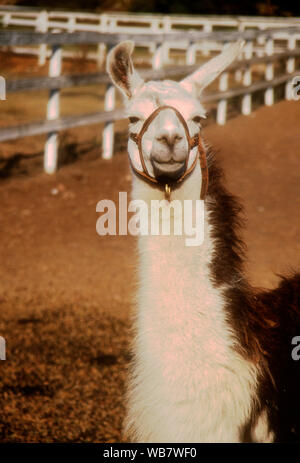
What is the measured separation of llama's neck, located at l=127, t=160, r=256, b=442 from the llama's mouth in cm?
13

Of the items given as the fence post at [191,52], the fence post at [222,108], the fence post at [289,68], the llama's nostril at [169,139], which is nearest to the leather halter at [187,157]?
the llama's nostril at [169,139]

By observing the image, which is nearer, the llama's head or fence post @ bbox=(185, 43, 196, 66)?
the llama's head

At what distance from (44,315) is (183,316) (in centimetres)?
287

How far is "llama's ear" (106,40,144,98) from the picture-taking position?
2962mm

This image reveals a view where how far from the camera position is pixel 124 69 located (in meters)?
3.05

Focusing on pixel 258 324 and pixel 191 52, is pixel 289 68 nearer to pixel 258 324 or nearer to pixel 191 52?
pixel 191 52

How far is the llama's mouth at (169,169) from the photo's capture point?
2709mm

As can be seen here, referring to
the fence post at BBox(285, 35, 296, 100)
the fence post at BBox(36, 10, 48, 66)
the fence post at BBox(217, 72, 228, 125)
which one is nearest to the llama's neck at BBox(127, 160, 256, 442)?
the fence post at BBox(217, 72, 228, 125)

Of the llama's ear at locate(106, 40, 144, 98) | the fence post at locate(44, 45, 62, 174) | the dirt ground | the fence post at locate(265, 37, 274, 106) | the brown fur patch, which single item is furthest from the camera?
the fence post at locate(265, 37, 274, 106)

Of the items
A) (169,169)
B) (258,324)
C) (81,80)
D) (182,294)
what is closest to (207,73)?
(169,169)

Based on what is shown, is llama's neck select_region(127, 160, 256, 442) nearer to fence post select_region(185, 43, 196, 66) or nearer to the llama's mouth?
the llama's mouth

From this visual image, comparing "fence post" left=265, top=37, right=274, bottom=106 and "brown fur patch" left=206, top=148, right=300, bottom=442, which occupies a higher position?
"fence post" left=265, top=37, right=274, bottom=106

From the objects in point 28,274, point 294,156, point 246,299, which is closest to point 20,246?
point 28,274

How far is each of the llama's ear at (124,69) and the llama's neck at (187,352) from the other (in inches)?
18.9
